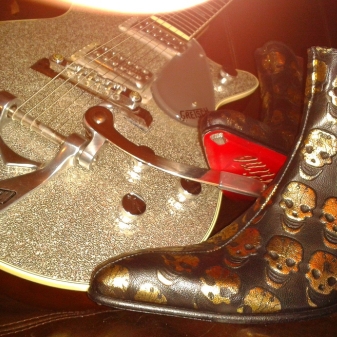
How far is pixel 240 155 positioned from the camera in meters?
0.59

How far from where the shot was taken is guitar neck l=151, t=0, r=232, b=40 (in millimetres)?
825

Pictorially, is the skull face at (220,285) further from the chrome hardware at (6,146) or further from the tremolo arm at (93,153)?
the chrome hardware at (6,146)

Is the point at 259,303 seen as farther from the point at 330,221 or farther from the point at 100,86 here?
the point at 100,86

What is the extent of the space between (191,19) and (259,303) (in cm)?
64

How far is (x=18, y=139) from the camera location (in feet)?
1.78

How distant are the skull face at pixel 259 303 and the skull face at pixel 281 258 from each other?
0.02 metres

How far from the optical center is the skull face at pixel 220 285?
43 cm

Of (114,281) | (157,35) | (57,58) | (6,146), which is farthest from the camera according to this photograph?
(157,35)

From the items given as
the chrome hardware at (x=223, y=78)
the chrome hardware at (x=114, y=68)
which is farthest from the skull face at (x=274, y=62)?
the chrome hardware at (x=114, y=68)

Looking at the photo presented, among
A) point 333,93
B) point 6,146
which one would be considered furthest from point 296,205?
point 6,146

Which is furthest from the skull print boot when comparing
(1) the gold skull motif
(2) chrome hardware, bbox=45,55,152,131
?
(2) chrome hardware, bbox=45,55,152,131

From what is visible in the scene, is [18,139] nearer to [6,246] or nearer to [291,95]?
[6,246]

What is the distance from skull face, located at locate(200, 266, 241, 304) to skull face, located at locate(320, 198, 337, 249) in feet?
0.43

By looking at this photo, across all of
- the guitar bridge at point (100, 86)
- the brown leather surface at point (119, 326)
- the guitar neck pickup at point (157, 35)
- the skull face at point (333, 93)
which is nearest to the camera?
the brown leather surface at point (119, 326)
